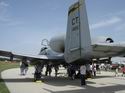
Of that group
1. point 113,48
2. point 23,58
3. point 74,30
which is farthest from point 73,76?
point 113,48

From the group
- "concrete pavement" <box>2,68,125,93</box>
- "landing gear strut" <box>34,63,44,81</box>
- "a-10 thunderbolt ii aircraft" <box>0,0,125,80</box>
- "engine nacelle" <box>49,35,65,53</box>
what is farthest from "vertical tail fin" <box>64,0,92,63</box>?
"landing gear strut" <box>34,63,44,81</box>

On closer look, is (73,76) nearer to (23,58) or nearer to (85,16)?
(23,58)

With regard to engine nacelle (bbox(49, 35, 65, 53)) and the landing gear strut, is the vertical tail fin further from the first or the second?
the landing gear strut

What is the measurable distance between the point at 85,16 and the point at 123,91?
4.76m

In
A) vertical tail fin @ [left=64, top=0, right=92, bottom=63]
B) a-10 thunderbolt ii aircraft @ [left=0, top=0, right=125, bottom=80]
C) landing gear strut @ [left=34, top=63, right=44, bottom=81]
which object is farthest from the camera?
landing gear strut @ [left=34, top=63, right=44, bottom=81]

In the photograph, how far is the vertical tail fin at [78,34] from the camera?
1489 cm

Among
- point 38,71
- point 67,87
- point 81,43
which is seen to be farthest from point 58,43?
point 81,43

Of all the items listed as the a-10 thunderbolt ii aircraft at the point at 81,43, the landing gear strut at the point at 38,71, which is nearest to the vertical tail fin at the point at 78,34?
the a-10 thunderbolt ii aircraft at the point at 81,43

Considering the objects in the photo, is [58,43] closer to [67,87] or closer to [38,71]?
[38,71]

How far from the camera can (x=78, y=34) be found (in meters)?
15.5

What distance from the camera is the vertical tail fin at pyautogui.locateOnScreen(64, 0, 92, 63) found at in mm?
14891

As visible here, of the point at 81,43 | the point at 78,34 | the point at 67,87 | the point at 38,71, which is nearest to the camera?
the point at 81,43

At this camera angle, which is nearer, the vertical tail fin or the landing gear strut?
the vertical tail fin

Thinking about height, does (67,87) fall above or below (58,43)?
below
